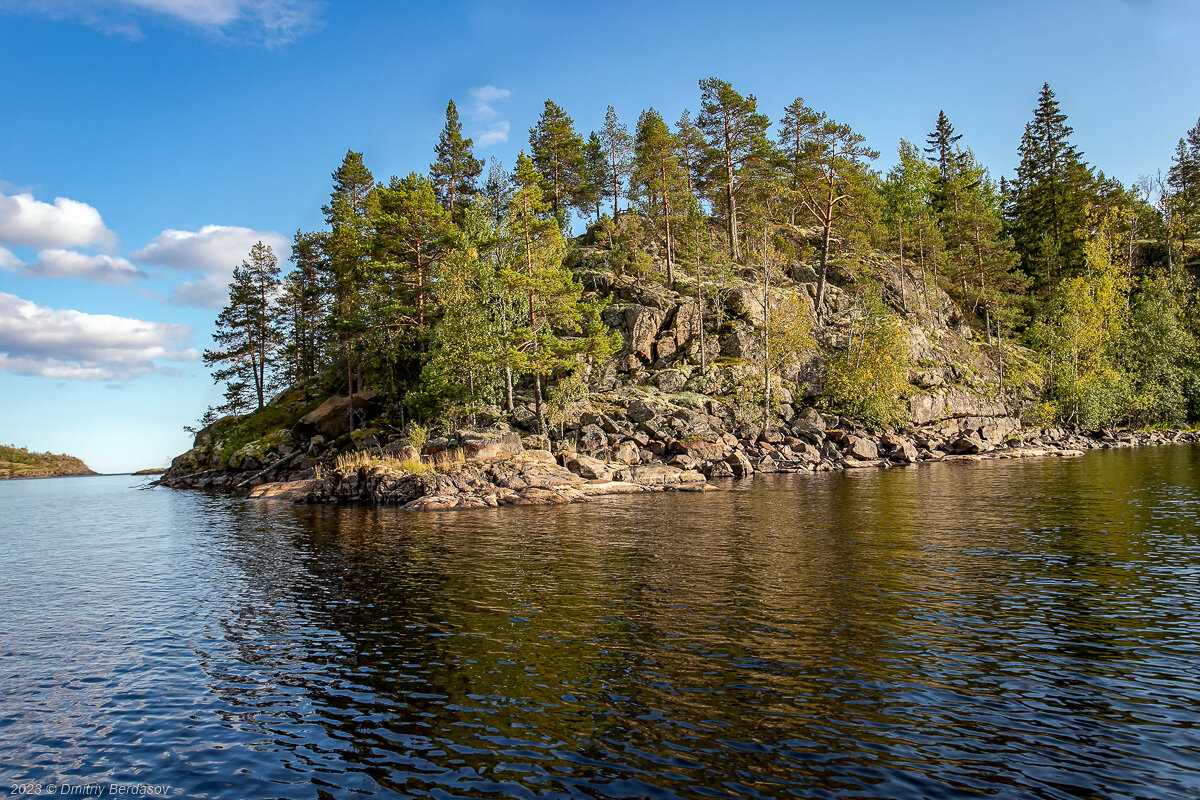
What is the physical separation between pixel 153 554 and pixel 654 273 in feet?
213

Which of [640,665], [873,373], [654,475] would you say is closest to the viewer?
[640,665]

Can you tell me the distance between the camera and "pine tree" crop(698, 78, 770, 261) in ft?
259

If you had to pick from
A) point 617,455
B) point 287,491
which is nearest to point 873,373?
point 617,455

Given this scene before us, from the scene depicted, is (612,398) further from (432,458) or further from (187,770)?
(187,770)

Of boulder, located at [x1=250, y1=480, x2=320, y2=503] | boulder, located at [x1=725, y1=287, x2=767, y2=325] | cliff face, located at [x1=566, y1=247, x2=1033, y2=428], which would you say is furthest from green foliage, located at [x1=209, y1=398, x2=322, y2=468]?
boulder, located at [x1=725, y1=287, x2=767, y2=325]

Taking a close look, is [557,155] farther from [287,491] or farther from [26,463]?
[26,463]

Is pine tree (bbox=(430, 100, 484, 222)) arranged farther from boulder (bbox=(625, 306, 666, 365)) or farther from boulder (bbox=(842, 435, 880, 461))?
boulder (bbox=(842, 435, 880, 461))

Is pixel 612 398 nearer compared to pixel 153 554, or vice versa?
pixel 153 554

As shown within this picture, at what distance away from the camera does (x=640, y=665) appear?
12344mm

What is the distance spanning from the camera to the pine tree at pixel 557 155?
265 ft

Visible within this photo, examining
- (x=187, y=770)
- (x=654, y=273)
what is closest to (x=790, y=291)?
(x=654, y=273)

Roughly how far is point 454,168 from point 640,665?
7728 centimetres

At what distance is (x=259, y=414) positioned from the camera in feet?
Result: 265

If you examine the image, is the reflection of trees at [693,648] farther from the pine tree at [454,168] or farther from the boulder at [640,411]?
the pine tree at [454,168]
